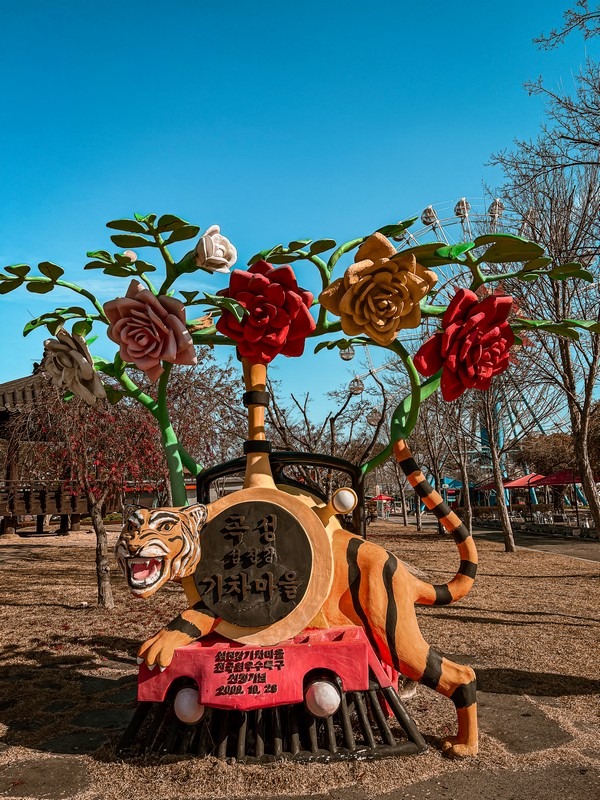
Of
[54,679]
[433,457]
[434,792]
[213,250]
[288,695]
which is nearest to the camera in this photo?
[434,792]

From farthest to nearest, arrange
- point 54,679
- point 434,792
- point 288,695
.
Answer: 1. point 54,679
2. point 288,695
3. point 434,792

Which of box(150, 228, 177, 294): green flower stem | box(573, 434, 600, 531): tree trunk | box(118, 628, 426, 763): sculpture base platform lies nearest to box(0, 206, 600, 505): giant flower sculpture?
box(150, 228, 177, 294): green flower stem

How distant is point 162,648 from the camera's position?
3.73m

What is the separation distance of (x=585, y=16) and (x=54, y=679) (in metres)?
7.94

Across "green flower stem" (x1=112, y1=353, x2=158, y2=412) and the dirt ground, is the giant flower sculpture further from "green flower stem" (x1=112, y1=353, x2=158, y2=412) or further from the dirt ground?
the dirt ground

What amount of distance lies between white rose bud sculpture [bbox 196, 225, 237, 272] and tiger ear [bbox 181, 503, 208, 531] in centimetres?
151

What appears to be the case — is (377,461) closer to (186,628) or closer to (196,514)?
(196,514)

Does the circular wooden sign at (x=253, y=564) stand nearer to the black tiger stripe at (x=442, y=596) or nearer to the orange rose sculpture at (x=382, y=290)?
the black tiger stripe at (x=442, y=596)

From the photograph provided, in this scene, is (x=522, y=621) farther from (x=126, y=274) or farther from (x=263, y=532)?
(x=126, y=274)

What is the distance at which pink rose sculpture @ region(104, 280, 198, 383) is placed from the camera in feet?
12.9

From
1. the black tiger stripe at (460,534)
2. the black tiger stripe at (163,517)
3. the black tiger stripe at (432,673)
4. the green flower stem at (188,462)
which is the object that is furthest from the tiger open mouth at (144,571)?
the black tiger stripe at (460,534)

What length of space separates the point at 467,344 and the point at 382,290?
68cm

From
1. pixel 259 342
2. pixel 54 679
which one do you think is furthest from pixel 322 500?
pixel 54 679

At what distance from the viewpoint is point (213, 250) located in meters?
3.95
